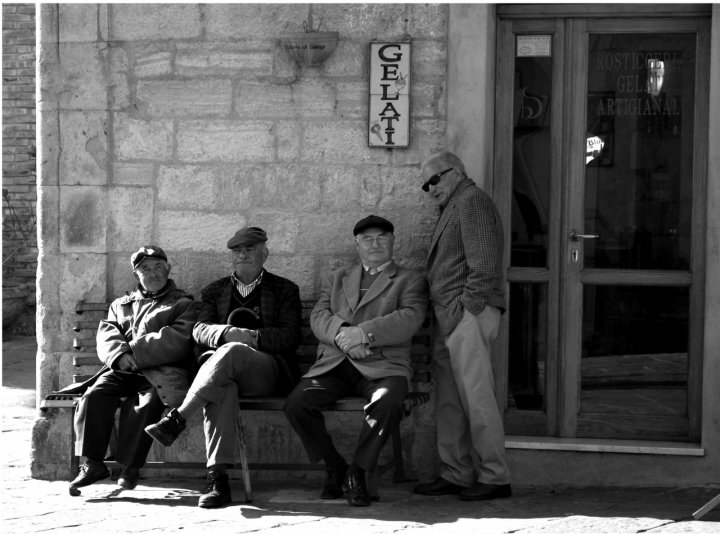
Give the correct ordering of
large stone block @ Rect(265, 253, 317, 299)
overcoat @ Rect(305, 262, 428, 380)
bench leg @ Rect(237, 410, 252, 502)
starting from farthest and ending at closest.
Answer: large stone block @ Rect(265, 253, 317, 299) < overcoat @ Rect(305, 262, 428, 380) < bench leg @ Rect(237, 410, 252, 502)

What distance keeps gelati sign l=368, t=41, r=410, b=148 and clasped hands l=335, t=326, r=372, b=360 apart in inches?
44.5

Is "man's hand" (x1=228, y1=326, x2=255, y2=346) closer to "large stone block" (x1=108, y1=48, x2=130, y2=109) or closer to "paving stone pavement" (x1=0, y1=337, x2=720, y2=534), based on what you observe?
"paving stone pavement" (x1=0, y1=337, x2=720, y2=534)

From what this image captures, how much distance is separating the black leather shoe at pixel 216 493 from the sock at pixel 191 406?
32 centimetres

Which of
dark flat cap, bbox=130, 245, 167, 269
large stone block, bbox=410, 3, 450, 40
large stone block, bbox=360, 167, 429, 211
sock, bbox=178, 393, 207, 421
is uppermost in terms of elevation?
large stone block, bbox=410, 3, 450, 40

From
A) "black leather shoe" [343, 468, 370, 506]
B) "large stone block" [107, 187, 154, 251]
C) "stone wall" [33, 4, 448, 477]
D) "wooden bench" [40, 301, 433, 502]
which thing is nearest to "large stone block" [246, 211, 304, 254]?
"stone wall" [33, 4, 448, 477]

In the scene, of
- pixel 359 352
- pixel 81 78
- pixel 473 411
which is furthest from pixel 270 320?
pixel 81 78

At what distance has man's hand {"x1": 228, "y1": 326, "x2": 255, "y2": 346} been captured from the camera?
6129mm

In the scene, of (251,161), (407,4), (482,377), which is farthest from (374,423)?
(407,4)

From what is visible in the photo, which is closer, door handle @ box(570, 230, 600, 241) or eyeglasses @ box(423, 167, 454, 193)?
eyeglasses @ box(423, 167, 454, 193)

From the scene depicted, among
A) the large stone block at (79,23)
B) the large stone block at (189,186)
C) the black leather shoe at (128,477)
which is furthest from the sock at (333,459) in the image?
the large stone block at (79,23)

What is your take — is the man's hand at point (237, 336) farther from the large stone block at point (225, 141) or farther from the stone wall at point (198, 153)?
the large stone block at point (225, 141)

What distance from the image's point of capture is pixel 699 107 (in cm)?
641

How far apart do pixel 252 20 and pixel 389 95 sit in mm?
895

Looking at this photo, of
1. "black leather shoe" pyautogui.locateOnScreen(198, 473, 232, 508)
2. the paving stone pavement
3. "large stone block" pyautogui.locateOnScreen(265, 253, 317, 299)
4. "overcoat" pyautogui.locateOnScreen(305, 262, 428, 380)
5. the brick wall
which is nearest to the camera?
the paving stone pavement
